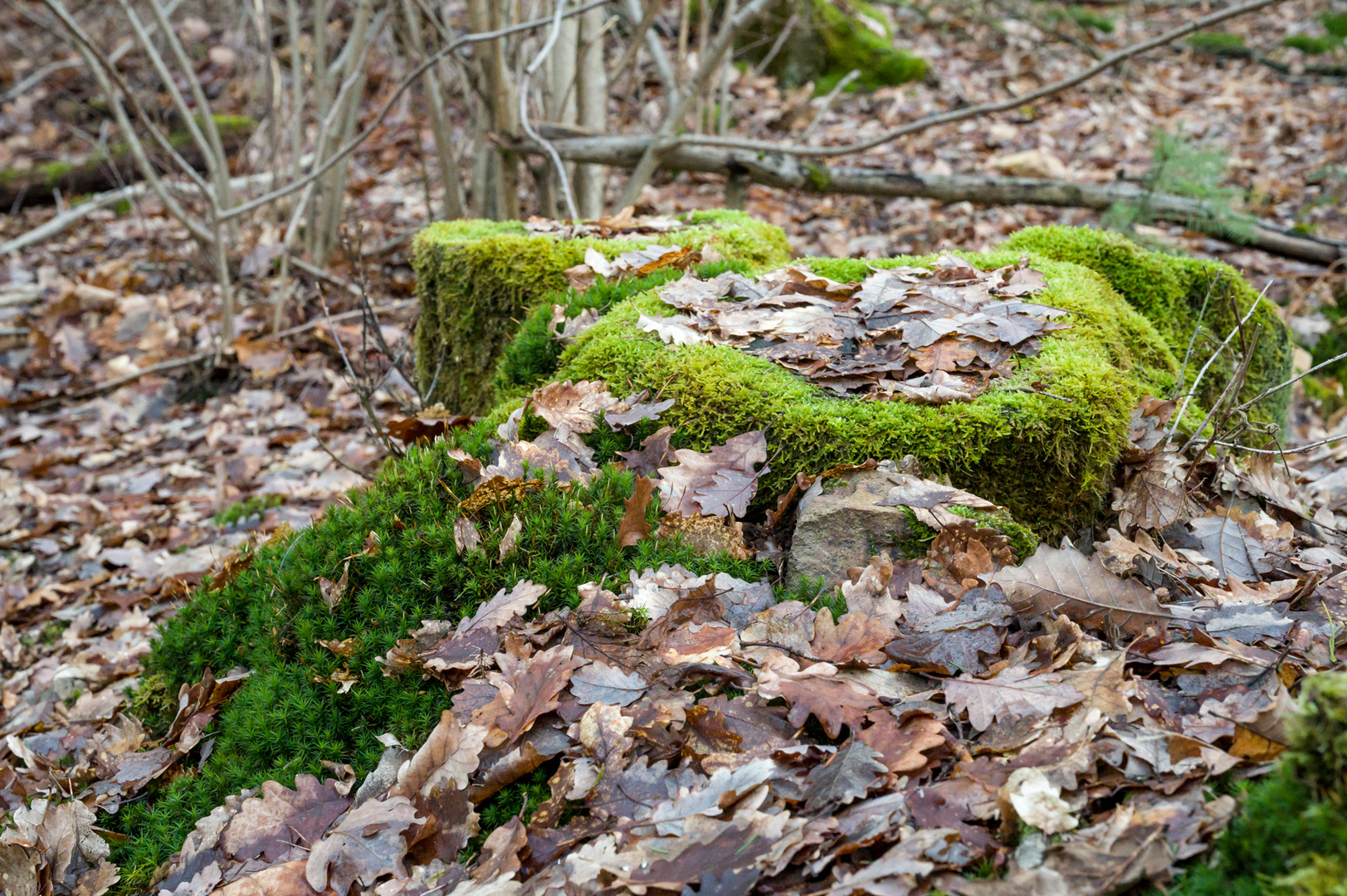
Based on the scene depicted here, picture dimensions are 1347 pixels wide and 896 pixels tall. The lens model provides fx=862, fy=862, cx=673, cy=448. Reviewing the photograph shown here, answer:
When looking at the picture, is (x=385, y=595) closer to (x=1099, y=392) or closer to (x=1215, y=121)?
(x=1099, y=392)

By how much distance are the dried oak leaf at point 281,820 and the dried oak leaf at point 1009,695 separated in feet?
5.50

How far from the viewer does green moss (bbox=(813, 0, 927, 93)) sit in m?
11.1

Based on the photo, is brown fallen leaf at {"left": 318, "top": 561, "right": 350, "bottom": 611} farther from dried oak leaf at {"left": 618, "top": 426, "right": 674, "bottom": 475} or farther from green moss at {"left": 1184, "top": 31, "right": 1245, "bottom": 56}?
green moss at {"left": 1184, "top": 31, "right": 1245, "bottom": 56}

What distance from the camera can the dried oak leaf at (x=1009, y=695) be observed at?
2039 mm

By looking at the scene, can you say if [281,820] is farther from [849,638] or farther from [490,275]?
[490,275]

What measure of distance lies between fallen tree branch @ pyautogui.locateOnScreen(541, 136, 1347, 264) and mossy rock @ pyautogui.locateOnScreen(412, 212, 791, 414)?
6.60ft

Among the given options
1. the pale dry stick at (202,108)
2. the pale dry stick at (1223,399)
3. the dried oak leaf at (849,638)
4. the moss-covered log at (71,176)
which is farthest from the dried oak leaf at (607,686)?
the moss-covered log at (71,176)

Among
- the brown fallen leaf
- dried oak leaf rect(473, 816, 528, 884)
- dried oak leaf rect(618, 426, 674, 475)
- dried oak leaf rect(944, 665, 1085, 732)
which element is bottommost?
dried oak leaf rect(473, 816, 528, 884)

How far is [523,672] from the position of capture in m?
2.40

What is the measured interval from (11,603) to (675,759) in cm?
474

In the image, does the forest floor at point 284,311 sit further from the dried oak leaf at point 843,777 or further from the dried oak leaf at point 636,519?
the dried oak leaf at point 636,519

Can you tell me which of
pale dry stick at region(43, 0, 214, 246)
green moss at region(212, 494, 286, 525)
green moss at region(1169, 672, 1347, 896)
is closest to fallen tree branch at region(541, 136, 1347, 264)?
pale dry stick at region(43, 0, 214, 246)

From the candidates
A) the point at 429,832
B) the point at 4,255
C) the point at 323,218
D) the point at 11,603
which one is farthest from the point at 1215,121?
the point at 4,255

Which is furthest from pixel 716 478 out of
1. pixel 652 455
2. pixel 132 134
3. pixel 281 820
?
pixel 132 134
